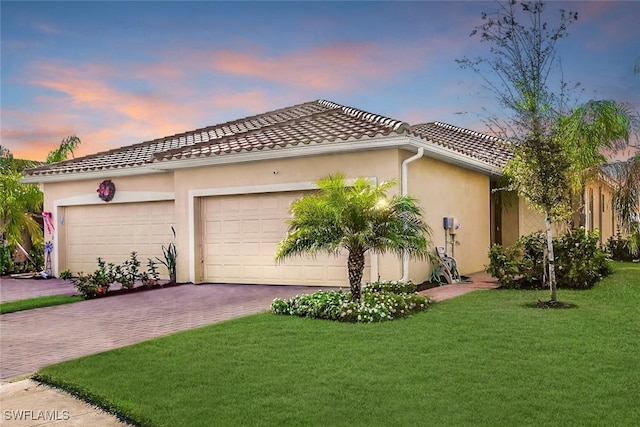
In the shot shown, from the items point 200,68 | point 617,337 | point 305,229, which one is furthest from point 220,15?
point 617,337

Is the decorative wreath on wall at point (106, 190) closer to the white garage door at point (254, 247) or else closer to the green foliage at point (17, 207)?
the white garage door at point (254, 247)

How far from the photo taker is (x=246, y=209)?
13.8 m

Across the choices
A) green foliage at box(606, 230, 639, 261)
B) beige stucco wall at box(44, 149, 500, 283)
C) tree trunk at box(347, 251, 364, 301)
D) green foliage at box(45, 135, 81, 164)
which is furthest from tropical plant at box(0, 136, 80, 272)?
green foliage at box(606, 230, 639, 261)

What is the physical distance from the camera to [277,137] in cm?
1378

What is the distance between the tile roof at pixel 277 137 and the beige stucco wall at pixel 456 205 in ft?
2.26

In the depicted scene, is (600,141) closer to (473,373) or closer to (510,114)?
(510,114)

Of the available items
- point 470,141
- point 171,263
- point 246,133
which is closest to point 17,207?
point 171,263

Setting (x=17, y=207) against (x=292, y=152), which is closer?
(x=292, y=152)

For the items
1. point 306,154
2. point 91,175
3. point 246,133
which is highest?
point 246,133

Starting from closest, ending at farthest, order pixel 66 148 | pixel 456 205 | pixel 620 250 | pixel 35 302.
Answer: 1. pixel 35 302
2. pixel 456 205
3. pixel 620 250
4. pixel 66 148

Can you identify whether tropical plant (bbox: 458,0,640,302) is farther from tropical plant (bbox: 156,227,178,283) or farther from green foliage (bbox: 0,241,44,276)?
green foliage (bbox: 0,241,44,276)

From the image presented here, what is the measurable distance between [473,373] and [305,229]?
4220mm

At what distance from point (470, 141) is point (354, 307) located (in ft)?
42.8

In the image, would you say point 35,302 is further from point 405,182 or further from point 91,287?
point 405,182
